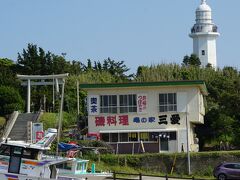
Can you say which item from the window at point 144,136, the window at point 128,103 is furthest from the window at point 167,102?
the window at point 144,136

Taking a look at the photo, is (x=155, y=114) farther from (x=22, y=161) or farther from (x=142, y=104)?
(x=22, y=161)

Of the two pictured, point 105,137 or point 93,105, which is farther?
point 93,105

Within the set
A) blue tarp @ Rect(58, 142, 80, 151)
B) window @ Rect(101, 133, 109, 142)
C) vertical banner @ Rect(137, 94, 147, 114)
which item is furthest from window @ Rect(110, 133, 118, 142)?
blue tarp @ Rect(58, 142, 80, 151)

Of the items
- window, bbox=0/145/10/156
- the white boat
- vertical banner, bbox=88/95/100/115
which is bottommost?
the white boat

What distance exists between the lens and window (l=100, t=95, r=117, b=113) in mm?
49500

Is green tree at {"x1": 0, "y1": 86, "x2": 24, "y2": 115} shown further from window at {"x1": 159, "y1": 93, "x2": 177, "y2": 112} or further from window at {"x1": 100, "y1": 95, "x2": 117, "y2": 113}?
window at {"x1": 159, "y1": 93, "x2": 177, "y2": 112}

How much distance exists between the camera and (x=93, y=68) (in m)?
82.9

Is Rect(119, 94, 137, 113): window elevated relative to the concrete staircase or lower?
elevated

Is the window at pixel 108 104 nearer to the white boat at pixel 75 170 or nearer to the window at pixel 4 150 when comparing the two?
the white boat at pixel 75 170

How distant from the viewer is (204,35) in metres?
113

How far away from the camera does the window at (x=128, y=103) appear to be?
49.4 metres

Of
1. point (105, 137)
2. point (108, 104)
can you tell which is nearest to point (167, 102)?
point (108, 104)

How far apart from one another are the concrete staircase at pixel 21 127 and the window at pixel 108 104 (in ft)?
15.5

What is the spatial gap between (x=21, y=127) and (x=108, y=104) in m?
6.21
